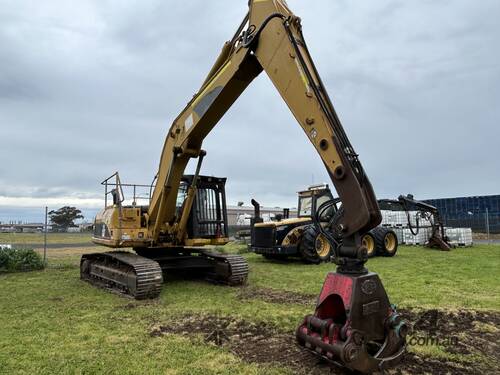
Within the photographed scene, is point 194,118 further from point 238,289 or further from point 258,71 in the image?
point 238,289

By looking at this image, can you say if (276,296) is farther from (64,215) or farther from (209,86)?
(64,215)

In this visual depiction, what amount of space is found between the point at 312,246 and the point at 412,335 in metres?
7.90

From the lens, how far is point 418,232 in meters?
21.2

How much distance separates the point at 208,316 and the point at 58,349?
2232 millimetres

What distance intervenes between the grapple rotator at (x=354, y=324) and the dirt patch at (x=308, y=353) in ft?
1.01

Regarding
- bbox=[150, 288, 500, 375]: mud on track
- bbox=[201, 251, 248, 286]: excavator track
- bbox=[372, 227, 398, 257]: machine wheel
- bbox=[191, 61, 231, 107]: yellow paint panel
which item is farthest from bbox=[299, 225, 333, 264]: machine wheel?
bbox=[150, 288, 500, 375]: mud on track

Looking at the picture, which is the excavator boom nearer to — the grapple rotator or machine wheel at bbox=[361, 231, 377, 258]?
the grapple rotator

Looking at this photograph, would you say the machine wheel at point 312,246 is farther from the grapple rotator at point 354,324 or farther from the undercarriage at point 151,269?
the grapple rotator at point 354,324

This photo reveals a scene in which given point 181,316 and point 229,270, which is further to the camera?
point 229,270

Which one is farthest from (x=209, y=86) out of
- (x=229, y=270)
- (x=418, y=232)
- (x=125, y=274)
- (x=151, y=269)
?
(x=418, y=232)

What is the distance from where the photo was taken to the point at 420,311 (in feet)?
22.2

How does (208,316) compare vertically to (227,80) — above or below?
below

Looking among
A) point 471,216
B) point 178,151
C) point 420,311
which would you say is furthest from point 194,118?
point 471,216

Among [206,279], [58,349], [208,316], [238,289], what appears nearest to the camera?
[58,349]
